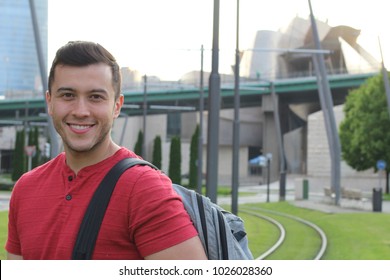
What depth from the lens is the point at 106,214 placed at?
1.89 meters

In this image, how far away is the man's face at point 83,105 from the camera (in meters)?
2.02

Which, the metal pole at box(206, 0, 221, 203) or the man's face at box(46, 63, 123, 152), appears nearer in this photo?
the man's face at box(46, 63, 123, 152)

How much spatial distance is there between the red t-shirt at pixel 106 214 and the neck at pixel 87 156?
2 centimetres

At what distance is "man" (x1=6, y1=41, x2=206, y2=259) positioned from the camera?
1838 millimetres

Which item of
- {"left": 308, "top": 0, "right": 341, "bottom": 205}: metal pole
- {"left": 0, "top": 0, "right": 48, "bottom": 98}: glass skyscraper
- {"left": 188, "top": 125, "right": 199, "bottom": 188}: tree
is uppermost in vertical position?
{"left": 0, "top": 0, "right": 48, "bottom": 98}: glass skyscraper

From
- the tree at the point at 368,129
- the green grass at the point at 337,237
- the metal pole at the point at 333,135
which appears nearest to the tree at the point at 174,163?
the tree at the point at 368,129

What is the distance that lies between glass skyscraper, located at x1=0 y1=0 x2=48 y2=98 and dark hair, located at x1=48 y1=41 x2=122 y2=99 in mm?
34732

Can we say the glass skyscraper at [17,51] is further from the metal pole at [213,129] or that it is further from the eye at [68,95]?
the eye at [68,95]

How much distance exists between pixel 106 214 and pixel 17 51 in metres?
80.4

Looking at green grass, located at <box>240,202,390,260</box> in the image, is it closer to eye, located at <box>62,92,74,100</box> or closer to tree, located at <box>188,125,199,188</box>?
eye, located at <box>62,92,74,100</box>

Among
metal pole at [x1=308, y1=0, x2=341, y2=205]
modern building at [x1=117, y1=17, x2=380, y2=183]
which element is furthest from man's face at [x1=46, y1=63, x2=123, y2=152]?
modern building at [x1=117, y1=17, x2=380, y2=183]

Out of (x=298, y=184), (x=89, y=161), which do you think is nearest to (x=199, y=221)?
(x=89, y=161)

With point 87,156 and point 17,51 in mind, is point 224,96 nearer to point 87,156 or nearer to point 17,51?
point 17,51

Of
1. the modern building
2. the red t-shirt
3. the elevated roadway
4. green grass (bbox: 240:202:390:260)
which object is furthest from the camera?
the modern building
